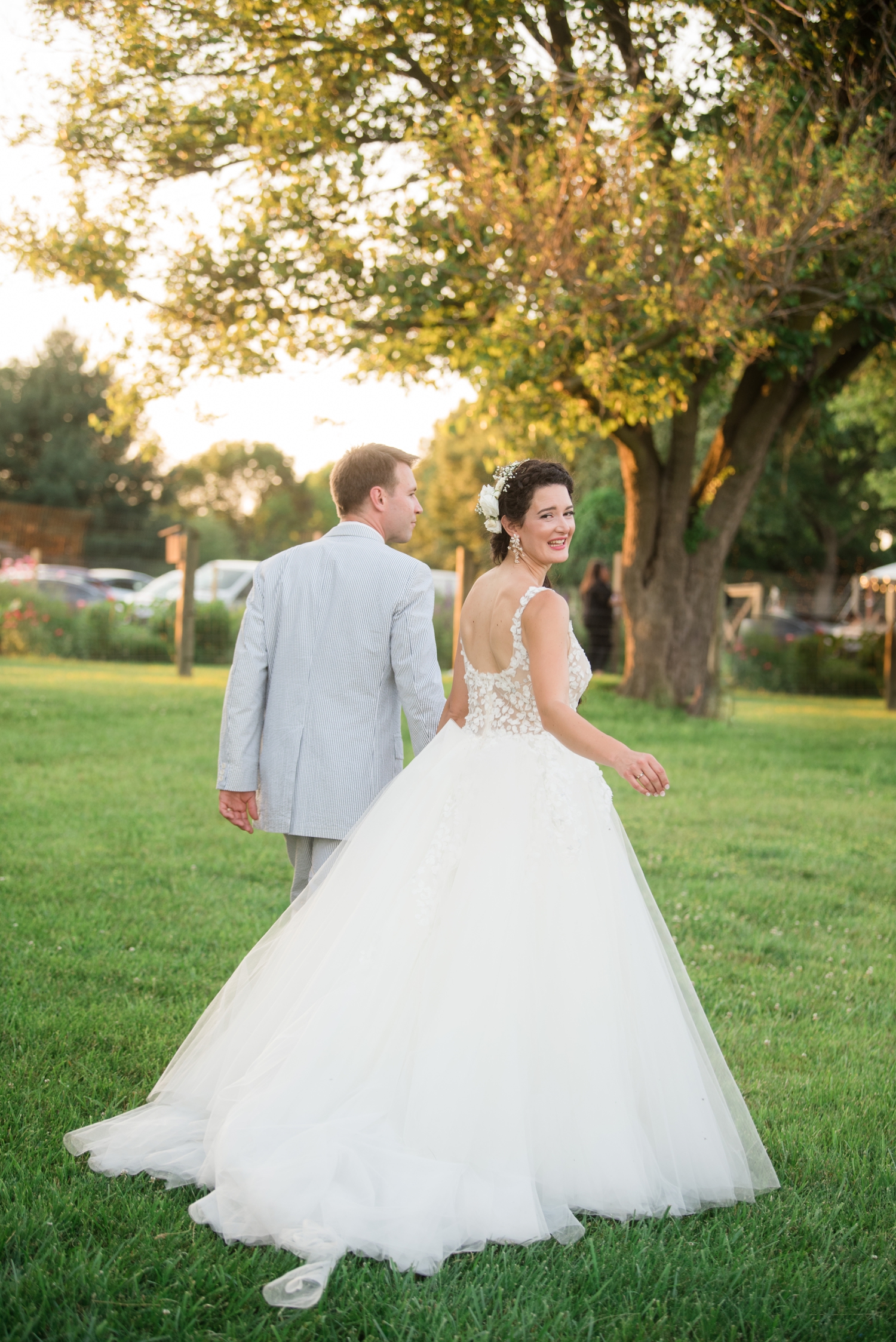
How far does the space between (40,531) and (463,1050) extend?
99.4 feet

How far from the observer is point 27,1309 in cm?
263

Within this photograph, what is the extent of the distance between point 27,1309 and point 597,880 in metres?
1.85

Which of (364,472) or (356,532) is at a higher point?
(364,472)

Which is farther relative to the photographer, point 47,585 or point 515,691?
point 47,585

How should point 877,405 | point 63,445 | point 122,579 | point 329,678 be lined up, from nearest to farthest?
point 329,678
point 877,405
point 122,579
point 63,445

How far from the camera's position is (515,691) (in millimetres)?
3660

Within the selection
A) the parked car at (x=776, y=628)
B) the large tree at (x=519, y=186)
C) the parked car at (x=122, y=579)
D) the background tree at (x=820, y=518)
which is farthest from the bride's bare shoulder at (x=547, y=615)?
the background tree at (x=820, y=518)

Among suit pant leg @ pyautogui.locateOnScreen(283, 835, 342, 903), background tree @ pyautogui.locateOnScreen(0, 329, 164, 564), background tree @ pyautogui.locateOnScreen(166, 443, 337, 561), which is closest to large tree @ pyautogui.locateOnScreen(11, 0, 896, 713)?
suit pant leg @ pyautogui.locateOnScreen(283, 835, 342, 903)

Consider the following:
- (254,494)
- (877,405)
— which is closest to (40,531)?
(877,405)

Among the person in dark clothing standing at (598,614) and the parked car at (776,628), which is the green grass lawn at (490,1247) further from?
the parked car at (776,628)

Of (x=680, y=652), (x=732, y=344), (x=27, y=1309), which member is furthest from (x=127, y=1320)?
(x=680, y=652)

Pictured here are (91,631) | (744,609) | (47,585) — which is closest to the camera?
(91,631)

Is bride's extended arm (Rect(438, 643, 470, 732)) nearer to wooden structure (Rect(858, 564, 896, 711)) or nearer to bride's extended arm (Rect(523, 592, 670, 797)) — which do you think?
bride's extended arm (Rect(523, 592, 670, 797))

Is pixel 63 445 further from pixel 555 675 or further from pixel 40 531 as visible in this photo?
pixel 555 675
